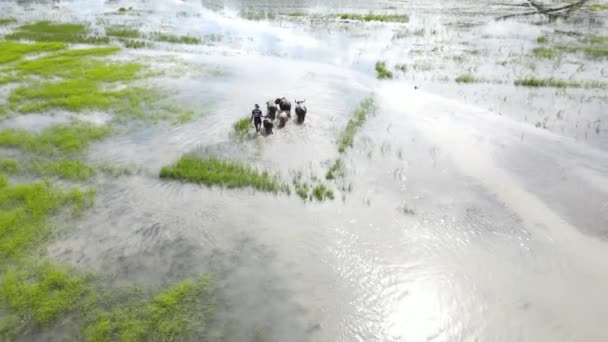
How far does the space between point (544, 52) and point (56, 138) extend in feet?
72.8

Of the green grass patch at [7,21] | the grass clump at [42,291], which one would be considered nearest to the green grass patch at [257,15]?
the green grass patch at [7,21]

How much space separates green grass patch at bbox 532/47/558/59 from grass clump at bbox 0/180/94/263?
20910 millimetres

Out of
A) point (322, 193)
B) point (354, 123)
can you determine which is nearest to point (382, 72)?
point (354, 123)

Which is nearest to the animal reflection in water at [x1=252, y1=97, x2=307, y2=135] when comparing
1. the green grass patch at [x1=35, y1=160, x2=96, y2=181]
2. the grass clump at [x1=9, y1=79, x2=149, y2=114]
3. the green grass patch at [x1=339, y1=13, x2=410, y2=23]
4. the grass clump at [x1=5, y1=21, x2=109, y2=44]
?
the green grass patch at [x1=35, y1=160, x2=96, y2=181]

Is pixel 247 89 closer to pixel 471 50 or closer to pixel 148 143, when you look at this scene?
pixel 148 143

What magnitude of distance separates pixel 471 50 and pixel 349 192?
16.0 metres

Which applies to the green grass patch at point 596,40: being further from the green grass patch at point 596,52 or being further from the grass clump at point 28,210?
the grass clump at point 28,210

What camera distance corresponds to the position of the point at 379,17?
2970 centimetres

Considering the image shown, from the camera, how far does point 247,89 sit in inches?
562

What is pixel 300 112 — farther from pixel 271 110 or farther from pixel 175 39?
pixel 175 39

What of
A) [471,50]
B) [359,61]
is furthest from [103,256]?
[471,50]

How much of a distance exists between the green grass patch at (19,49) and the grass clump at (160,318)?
18.1m

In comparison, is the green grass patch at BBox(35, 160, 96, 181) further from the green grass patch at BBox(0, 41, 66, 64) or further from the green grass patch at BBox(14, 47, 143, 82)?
the green grass patch at BBox(0, 41, 66, 64)

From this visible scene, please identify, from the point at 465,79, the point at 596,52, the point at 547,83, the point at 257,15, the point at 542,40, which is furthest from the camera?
the point at 257,15
